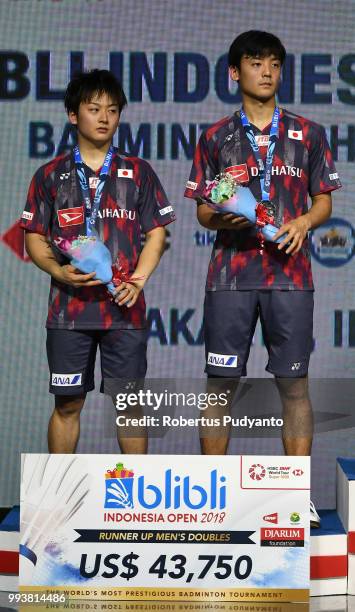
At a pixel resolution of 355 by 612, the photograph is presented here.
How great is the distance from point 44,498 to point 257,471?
598 millimetres

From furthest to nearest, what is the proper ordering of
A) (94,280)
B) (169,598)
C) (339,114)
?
(339,114), (94,280), (169,598)

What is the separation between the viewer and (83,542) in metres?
3.42

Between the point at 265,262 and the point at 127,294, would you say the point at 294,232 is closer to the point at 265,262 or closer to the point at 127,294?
the point at 265,262

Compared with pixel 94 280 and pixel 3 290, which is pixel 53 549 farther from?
pixel 3 290

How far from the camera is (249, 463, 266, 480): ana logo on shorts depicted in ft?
11.2

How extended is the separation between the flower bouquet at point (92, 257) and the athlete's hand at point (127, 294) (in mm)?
16

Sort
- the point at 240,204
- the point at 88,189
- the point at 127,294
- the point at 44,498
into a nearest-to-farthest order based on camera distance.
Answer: the point at 44,498
the point at 240,204
the point at 127,294
the point at 88,189

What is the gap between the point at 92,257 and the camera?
3.63 meters

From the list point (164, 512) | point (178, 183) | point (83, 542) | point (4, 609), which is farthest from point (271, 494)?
point (178, 183)

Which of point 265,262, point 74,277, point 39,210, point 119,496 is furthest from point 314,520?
point 39,210

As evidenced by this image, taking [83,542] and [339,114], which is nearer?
[83,542]

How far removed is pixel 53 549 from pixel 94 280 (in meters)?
0.81

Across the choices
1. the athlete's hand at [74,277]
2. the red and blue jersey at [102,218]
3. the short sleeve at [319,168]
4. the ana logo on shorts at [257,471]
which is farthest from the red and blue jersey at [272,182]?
the ana logo on shorts at [257,471]

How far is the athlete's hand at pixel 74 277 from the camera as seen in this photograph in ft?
12.1
